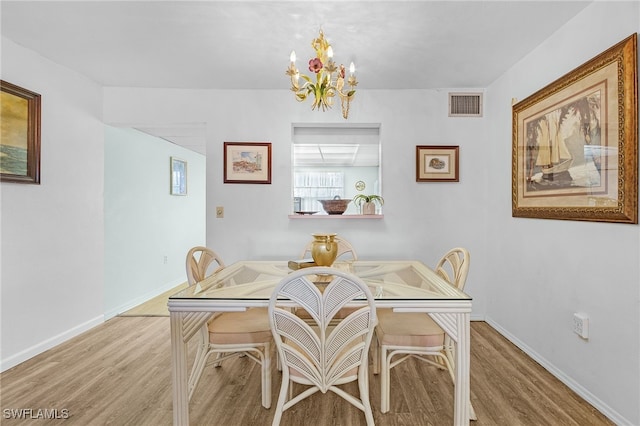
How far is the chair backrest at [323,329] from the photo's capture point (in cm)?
136

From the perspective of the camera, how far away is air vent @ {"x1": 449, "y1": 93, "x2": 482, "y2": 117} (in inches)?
127

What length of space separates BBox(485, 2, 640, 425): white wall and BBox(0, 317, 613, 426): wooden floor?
179mm

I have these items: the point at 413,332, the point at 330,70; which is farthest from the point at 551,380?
the point at 330,70

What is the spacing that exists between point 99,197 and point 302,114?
2.20 m

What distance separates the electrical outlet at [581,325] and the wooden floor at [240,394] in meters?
0.38

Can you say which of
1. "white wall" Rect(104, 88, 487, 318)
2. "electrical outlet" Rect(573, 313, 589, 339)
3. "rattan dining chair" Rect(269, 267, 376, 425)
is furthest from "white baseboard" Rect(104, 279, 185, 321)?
"electrical outlet" Rect(573, 313, 589, 339)

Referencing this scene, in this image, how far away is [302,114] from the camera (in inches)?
128

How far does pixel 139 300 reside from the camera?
152 inches

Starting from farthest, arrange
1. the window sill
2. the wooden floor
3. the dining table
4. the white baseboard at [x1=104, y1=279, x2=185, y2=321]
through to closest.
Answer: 1. the white baseboard at [x1=104, y1=279, x2=185, y2=321]
2. the window sill
3. the wooden floor
4. the dining table

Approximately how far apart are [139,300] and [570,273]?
167 inches

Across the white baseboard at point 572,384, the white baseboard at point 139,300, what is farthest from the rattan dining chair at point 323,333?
the white baseboard at point 139,300

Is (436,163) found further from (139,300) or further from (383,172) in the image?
(139,300)

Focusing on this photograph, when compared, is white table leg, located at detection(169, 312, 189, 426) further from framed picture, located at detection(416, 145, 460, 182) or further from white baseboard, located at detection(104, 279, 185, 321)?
framed picture, located at detection(416, 145, 460, 182)

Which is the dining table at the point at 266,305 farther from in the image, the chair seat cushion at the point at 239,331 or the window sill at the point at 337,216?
the window sill at the point at 337,216
